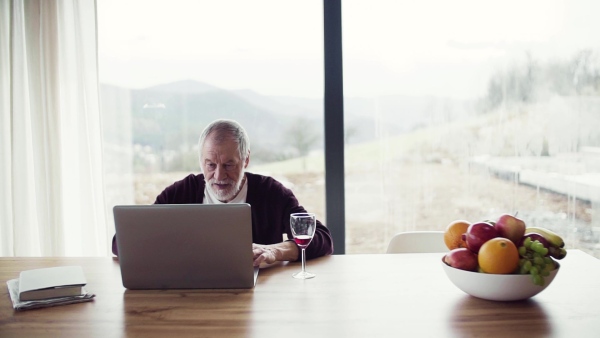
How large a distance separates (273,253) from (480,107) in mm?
1761

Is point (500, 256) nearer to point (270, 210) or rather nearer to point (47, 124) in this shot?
point (270, 210)

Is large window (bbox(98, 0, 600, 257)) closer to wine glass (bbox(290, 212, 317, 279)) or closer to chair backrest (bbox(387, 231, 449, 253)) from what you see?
chair backrest (bbox(387, 231, 449, 253))

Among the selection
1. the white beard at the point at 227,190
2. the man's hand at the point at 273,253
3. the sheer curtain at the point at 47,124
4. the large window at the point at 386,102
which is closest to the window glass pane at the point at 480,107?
the large window at the point at 386,102

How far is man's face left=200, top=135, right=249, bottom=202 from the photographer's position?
7.61 ft

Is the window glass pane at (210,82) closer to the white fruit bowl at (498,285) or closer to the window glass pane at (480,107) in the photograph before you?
the window glass pane at (480,107)

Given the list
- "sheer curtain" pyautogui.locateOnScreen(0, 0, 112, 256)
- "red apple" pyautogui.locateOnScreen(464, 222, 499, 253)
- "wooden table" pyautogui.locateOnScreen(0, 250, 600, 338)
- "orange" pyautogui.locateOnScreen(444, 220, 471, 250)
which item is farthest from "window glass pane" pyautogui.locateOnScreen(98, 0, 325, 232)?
"red apple" pyautogui.locateOnScreen(464, 222, 499, 253)

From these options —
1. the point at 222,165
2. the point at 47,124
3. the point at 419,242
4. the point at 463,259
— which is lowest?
the point at 419,242

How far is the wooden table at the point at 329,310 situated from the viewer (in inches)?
53.1

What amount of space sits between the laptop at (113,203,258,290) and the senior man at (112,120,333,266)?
601mm

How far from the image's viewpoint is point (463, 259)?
1.54m

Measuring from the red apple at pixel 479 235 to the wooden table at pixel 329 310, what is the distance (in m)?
0.15

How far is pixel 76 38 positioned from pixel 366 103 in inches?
63.1

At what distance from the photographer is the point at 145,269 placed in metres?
1.66

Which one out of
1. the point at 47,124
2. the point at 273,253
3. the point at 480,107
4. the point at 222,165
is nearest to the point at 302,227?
the point at 273,253
